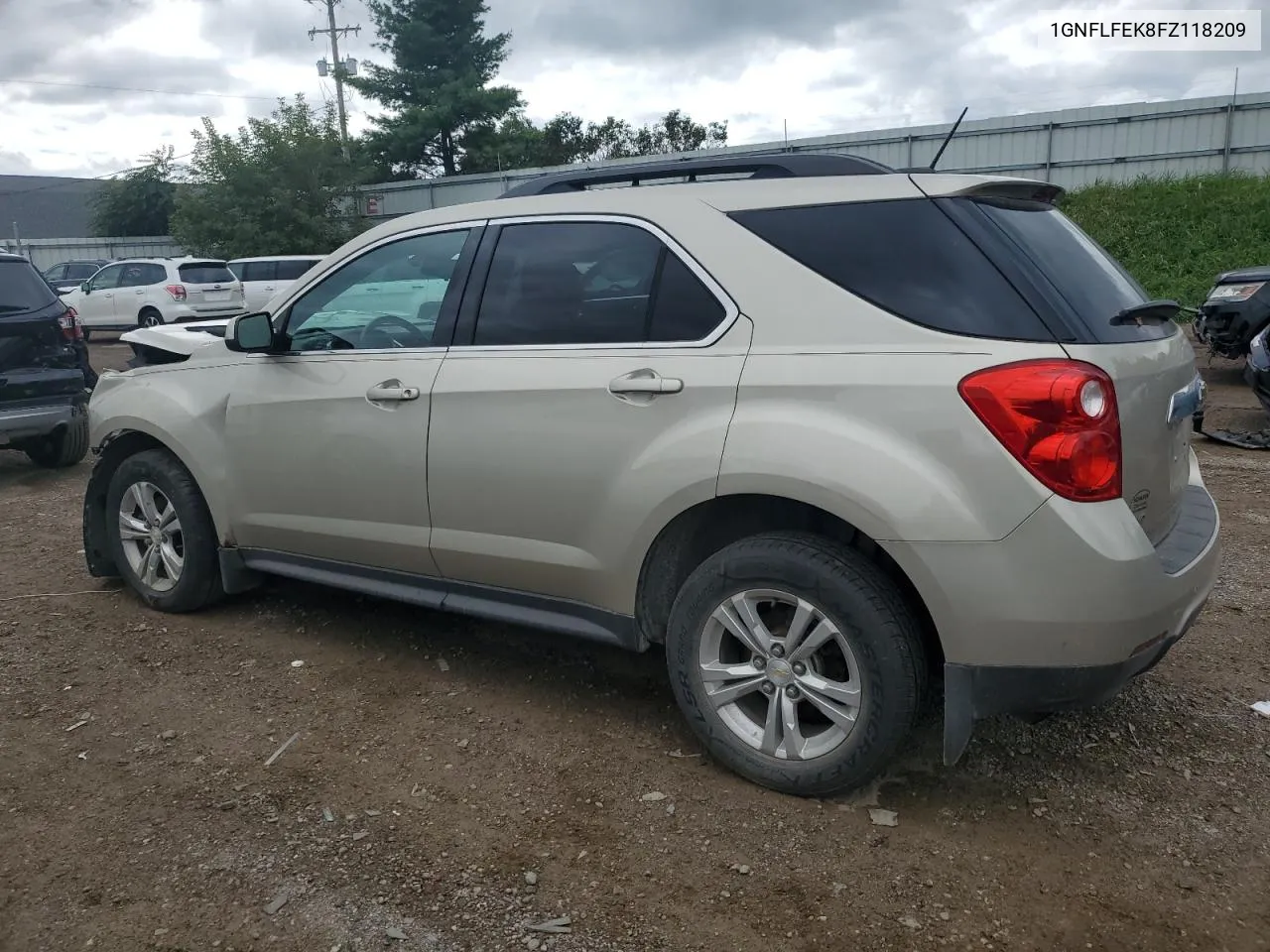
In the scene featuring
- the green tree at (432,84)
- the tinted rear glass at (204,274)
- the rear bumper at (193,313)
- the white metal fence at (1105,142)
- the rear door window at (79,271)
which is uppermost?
the green tree at (432,84)

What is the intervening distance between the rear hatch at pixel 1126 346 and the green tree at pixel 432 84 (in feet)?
118

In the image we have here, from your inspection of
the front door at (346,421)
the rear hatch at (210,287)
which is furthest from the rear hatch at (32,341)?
the rear hatch at (210,287)

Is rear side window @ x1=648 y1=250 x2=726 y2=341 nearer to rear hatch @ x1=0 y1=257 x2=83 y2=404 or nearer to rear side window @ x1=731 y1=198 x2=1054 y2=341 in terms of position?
rear side window @ x1=731 y1=198 x2=1054 y2=341

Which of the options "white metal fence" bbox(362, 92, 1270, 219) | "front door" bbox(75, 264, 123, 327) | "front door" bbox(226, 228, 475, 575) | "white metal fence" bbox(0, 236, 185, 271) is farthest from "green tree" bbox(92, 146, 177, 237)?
"front door" bbox(226, 228, 475, 575)

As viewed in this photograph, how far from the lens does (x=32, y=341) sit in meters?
7.27

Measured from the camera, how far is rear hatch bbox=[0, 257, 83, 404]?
712 centimetres

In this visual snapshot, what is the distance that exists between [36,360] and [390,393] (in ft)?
16.3

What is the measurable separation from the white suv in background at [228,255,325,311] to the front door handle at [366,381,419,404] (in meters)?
18.2

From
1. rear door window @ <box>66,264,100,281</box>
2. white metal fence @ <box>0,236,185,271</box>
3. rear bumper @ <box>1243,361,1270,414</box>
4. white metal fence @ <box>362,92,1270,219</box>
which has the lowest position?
rear bumper @ <box>1243,361,1270,414</box>

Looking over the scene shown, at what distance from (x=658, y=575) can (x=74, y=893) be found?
5.95ft

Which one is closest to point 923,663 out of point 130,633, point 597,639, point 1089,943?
point 1089,943

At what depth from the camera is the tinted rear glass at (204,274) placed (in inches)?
773

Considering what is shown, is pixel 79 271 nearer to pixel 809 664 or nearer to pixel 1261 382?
pixel 1261 382

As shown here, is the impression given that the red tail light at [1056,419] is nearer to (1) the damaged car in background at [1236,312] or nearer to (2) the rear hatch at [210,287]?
(1) the damaged car in background at [1236,312]
